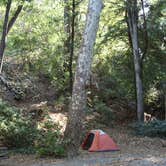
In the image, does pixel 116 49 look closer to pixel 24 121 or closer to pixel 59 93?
pixel 59 93

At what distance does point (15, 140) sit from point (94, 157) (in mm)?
3127

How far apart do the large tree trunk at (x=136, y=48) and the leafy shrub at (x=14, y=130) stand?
267 inches

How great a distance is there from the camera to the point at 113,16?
18391 millimetres

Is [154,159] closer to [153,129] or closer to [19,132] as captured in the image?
[19,132]

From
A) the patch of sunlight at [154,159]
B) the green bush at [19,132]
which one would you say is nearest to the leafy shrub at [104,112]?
the green bush at [19,132]

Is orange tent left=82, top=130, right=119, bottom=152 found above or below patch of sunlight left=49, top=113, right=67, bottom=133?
below

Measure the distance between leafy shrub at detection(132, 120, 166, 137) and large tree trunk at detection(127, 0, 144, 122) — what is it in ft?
6.15

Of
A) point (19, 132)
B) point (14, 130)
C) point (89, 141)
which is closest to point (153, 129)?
point (89, 141)

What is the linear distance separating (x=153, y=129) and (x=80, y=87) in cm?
569

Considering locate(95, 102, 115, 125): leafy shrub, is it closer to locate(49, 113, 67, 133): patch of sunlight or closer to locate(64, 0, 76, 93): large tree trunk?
locate(49, 113, 67, 133): patch of sunlight

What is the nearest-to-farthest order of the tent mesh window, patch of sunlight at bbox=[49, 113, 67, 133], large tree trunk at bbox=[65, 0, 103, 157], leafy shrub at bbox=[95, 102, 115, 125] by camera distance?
large tree trunk at bbox=[65, 0, 103, 157], the tent mesh window, patch of sunlight at bbox=[49, 113, 67, 133], leafy shrub at bbox=[95, 102, 115, 125]

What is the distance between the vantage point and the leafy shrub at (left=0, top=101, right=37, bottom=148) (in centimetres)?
1171

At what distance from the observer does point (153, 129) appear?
48.5 ft

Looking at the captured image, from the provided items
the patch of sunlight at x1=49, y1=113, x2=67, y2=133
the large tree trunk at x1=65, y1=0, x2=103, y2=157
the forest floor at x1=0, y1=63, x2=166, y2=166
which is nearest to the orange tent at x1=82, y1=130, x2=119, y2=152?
the forest floor at x1=0, y1=63, x2=166, y2=166
